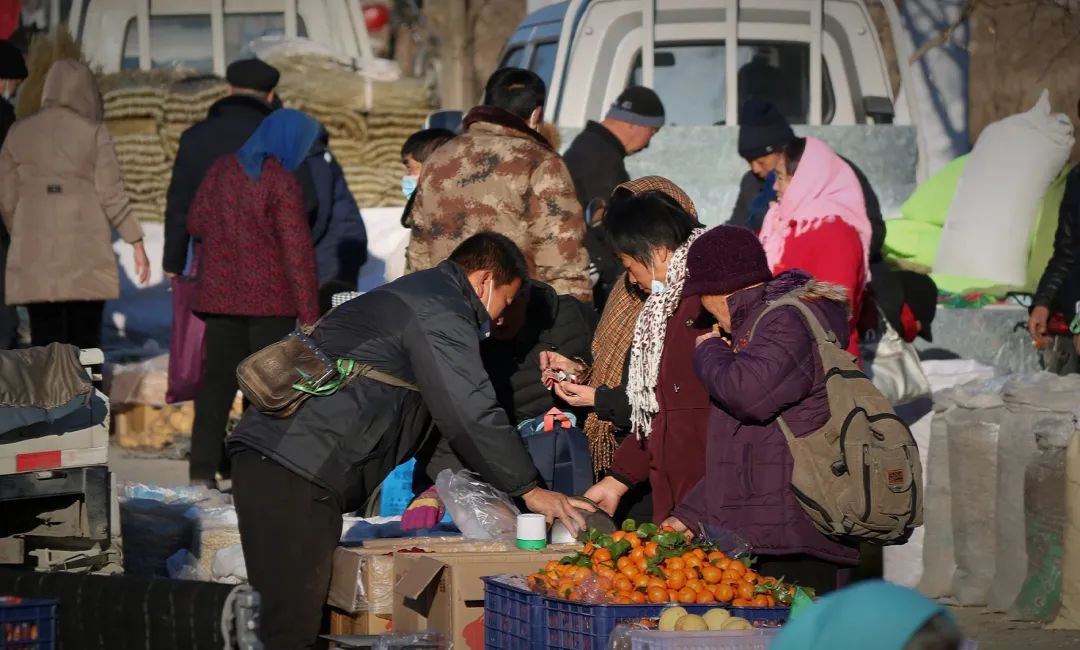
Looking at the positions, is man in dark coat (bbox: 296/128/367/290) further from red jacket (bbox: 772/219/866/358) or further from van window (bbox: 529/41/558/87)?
red jacket (bbox: 772/219/866/358)

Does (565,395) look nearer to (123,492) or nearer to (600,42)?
(123,492)

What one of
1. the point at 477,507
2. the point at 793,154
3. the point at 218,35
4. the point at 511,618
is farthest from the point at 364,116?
the point at 511,618

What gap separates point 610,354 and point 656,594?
5.76 feet

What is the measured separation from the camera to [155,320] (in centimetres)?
1248

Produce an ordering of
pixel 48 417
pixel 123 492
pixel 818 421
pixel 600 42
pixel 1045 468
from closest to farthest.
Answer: pixel 818 421 < pixel 48 417 < pixel 1045 468 < pixel 123 492 < pixel 600 42

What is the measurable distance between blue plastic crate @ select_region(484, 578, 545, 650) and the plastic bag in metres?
0.76

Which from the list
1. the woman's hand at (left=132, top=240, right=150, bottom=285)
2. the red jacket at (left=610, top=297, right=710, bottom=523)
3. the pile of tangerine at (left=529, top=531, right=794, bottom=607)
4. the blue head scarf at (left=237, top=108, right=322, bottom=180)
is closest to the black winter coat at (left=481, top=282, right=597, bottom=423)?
the red jacket at (left=610, top=297, right=710, bottom=523)

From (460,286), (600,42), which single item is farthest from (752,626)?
(600,42)

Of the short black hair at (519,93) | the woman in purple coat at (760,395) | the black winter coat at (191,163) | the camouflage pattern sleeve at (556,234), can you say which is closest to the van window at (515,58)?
the black winter coat at (191,163)

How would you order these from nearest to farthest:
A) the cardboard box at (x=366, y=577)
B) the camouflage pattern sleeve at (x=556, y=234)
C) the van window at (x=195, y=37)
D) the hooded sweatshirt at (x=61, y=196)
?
the cardboard box at (x=366, y=577) → the camouflage pattern sleeve at (x=556, y=234) → the hooded sweatshirt at (x=61, y=196) → the van window at (x=195, y=37)

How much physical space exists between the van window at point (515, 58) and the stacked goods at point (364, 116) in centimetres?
195

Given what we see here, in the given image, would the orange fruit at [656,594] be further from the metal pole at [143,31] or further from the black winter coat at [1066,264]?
the metal pole at [143,31]

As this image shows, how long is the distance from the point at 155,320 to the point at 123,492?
17.3ft

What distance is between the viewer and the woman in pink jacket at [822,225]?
7.10 meters
